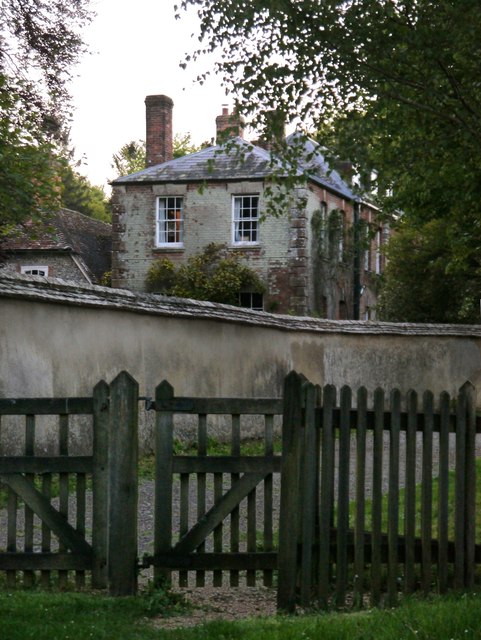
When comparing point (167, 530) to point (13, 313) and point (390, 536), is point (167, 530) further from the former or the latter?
point (13, 313)

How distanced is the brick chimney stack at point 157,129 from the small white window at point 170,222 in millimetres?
3294

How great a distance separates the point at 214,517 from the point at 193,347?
11694mm

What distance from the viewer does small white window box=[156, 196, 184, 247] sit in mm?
38688

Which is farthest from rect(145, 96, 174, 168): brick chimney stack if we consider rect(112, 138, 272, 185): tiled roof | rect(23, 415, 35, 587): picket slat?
rect(23, 415, 35, 587): picket slat

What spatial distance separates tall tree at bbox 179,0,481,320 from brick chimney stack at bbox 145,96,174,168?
2951cm

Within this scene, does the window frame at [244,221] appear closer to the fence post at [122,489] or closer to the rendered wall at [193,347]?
the rendered wall at [193,347]

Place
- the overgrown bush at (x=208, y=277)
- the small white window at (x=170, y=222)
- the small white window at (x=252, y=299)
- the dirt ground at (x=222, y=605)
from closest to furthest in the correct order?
the dirt ground at (x=222, y=605) → the overgrown bush at (x=208, y=277) → the small white window at (x=252, y=299) → the small white window at (x=170, y=222)

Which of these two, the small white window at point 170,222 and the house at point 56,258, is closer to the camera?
the small white window at point 170,222

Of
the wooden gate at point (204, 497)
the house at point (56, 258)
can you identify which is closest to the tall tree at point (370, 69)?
the wooden gate at point (204, 497)

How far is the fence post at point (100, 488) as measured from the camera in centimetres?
764

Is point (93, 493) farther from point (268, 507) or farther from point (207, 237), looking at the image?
point (207, 237)

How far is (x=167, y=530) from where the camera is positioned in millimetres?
7684

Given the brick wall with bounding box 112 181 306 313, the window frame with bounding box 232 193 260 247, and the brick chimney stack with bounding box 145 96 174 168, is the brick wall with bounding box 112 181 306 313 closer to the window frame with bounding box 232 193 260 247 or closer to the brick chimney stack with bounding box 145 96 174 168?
the window frame with bounding box 232 193 260 247

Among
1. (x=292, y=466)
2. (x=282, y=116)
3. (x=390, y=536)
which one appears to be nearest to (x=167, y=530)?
(x=292, y=466)
